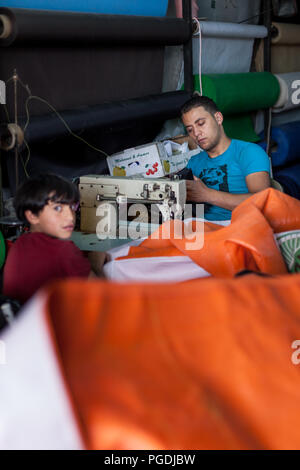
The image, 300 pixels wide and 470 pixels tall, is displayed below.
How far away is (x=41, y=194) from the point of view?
199 centimetres

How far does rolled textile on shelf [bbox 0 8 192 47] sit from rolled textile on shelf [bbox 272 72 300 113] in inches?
56.2

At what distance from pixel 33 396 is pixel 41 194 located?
1.01 m

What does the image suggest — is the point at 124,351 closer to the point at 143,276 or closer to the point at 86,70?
the point at 143,276

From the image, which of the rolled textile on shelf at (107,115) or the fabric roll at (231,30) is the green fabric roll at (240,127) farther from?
the rolled textile on shelf at (107,115)

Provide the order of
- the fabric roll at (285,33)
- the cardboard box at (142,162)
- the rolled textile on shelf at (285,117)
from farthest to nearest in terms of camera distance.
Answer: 1. the rolled textile on shelf at (285,117)
2. the fabric roll at (285,33)
3. the cardboard box at (142,162)

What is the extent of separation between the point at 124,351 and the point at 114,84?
2849 millimetres

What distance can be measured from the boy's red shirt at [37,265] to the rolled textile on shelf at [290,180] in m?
3.36

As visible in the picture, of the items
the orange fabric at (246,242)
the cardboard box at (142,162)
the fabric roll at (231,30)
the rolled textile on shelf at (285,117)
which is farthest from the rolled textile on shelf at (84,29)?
the rolled textile on shelf at (285,117)

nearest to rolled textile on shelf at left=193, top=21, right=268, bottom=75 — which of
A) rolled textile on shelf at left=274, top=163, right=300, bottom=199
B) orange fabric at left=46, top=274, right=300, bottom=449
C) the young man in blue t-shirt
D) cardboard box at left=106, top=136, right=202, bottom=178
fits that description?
rolled textile on shelf at left=274, top=163, right=300, bottom=199

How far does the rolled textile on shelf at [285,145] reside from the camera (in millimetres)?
5129

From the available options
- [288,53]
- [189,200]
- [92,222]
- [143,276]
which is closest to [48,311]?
[143,276]

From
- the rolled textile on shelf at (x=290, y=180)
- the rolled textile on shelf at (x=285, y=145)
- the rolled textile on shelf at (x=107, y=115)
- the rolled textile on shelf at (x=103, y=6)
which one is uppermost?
the rolled textile on shelf at (x=103, y=6)

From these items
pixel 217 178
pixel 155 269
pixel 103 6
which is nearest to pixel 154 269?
pixel 155 269

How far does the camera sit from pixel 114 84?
3811 millimetres
